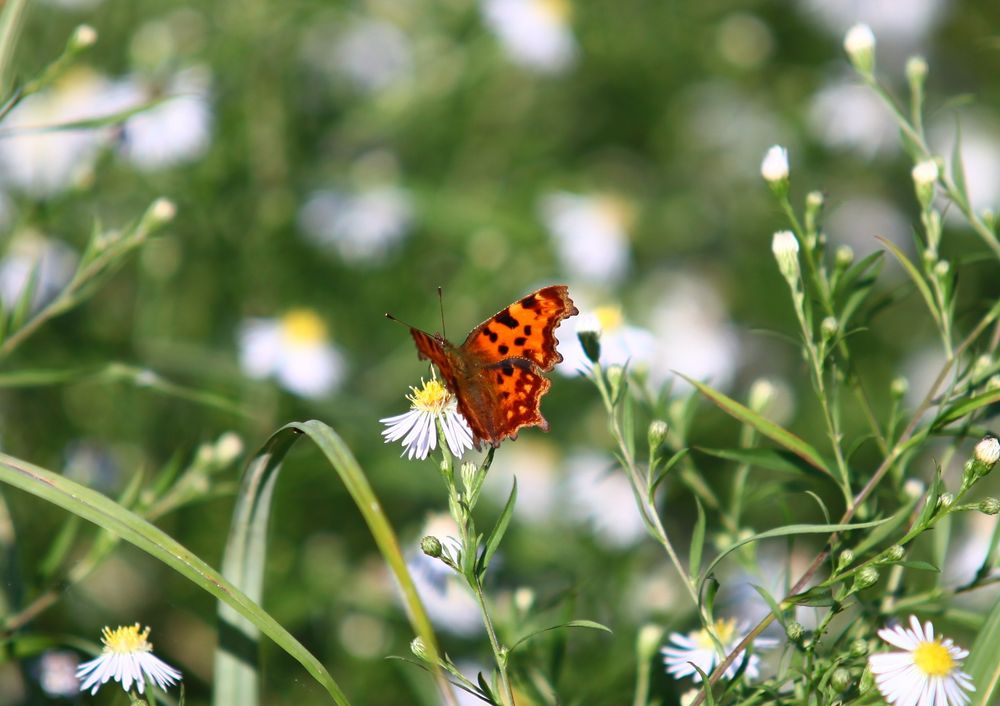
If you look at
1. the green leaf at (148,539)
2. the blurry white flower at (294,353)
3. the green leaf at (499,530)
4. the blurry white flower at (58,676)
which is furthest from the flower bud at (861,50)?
the blurry white flower at (294,353)

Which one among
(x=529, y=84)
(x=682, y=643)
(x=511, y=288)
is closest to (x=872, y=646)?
(x=682, y=643)

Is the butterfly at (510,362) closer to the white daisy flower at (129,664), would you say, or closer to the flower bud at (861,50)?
the white daisy flower at (129,664)

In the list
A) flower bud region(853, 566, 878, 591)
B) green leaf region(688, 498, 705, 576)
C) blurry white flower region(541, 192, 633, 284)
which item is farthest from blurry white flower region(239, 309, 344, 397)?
flower bud region(853, 566, 878, 591)

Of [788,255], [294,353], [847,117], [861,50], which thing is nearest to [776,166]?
[788,255]

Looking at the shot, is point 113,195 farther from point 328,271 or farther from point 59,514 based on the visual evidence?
Result: point 59,514

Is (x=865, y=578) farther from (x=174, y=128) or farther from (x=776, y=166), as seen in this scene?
(x=174, y=128)
